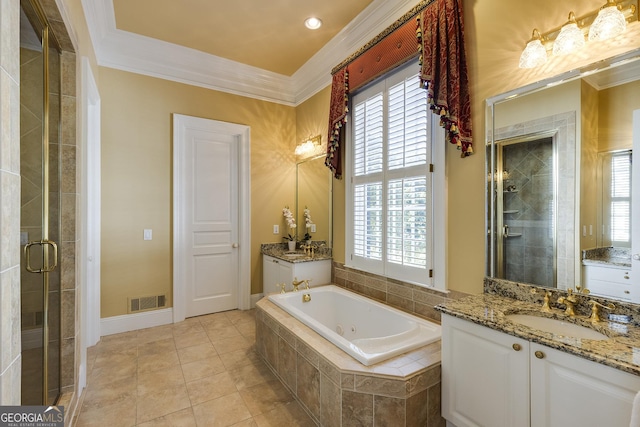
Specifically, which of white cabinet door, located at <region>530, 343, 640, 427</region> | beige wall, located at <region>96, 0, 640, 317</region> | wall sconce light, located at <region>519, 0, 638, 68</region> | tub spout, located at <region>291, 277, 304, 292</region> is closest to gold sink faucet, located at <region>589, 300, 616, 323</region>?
white cabinet door, located at <region>530, 343, 640, 427</region>

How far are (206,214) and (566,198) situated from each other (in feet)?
11.3

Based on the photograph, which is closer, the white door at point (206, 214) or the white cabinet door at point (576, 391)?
the white cabinet door at point (576, 391)

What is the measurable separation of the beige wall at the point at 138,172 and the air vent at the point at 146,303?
0.06 m

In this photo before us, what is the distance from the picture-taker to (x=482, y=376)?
1497 mm

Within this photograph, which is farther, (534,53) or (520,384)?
(534,53)

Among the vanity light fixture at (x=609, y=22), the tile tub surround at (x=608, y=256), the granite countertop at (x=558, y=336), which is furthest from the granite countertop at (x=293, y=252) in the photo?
the vanity light fixture at (x=609, y=22)

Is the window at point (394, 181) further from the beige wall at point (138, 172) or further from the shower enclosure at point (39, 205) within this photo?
the shower enclosure at point (39, 205)

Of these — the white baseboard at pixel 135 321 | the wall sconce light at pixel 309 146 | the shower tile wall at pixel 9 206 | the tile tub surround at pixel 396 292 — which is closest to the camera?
the shower tile wall at pixel 9 206

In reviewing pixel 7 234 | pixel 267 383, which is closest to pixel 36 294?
pixel 7 234

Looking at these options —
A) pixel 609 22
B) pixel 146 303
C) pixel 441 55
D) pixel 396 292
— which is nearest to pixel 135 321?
pixel 146 303

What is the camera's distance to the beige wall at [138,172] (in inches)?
125

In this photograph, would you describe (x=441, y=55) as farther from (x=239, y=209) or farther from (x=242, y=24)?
(x=239, y=209)

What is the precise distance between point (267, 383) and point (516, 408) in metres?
1.65

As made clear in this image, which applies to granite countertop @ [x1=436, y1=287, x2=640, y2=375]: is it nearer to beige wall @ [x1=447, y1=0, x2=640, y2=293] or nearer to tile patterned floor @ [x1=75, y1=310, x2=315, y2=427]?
beige wall @ [x1=447, y1=0, x2=640, y2=293]
